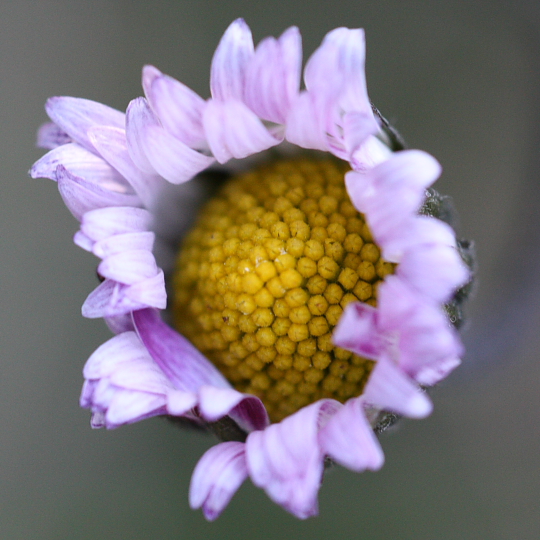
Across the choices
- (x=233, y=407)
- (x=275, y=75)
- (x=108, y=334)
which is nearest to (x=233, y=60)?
(x=275, y=75)

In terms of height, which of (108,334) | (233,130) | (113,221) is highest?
(233,130)

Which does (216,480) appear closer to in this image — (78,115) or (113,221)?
(113,221)

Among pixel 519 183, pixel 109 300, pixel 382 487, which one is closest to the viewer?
pixel 109 300

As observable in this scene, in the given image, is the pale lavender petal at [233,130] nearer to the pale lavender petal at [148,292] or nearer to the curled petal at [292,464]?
the pale lavender petal at [148,292]

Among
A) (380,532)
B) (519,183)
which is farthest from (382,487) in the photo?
(519,183)

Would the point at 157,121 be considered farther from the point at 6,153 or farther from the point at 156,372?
the point at 6,153
